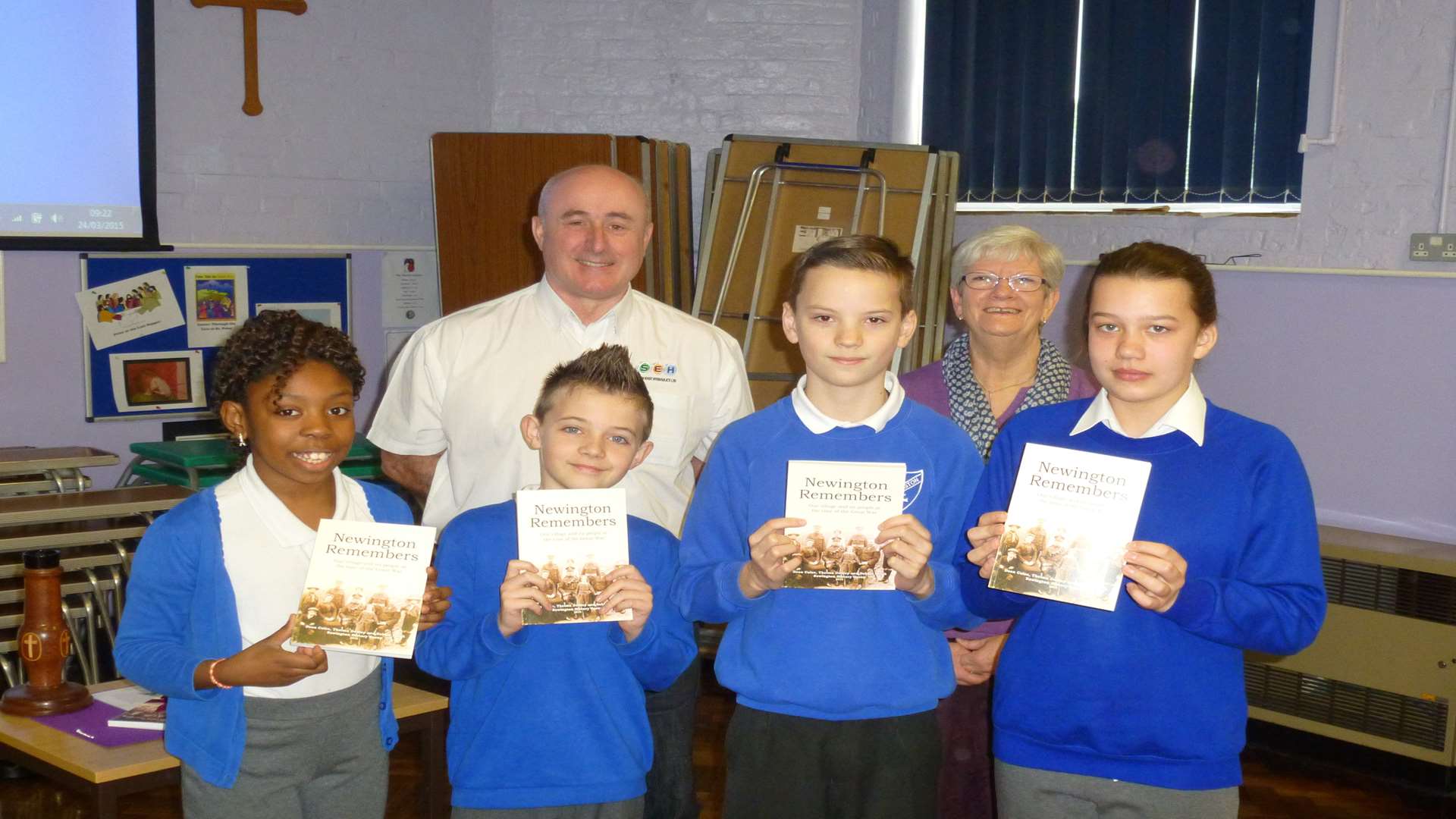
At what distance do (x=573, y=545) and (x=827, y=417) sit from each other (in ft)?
1.50

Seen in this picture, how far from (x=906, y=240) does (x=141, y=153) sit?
2.96 m

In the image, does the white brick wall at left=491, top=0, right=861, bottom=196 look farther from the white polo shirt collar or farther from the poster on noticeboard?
the white polo shirt collar

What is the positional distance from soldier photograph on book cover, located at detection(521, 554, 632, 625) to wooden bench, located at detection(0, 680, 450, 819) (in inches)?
31.6

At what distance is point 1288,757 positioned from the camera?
4.34 meters

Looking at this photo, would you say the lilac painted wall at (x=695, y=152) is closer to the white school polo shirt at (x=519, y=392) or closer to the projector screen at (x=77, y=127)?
the projector screen at (x=77, y=127)

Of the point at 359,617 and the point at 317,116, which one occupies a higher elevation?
the point at 317,116

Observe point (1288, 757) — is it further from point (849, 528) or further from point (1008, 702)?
point (849, 528)

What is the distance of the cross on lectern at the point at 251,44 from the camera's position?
16.7 feet

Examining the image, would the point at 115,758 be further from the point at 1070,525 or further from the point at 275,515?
the point at 1070,525

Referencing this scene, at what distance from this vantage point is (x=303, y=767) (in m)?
1.95

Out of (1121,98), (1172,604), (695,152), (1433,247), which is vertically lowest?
(1172,604)

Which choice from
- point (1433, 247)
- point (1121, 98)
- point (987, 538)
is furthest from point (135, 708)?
point (1121, 98)

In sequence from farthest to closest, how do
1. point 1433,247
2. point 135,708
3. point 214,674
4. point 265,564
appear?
point 1433,247 < point 135,708 < point 265,564 < point 214,674

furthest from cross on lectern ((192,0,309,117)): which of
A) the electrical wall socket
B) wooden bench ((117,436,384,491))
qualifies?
the electrical wall socket
